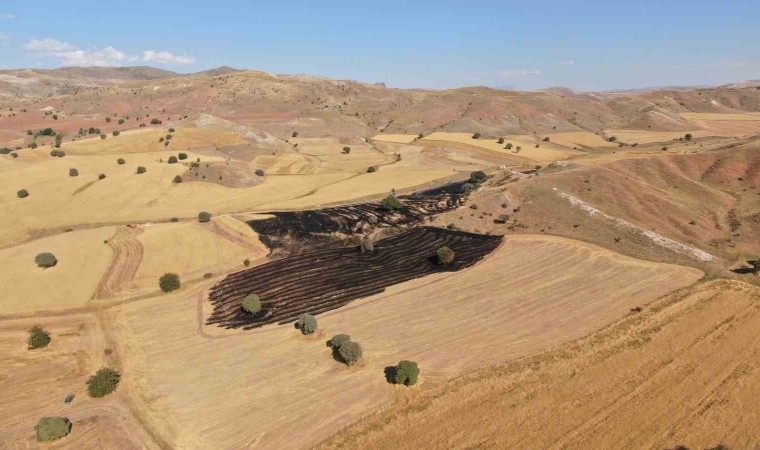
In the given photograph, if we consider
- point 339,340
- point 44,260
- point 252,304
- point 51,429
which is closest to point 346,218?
point 252,304

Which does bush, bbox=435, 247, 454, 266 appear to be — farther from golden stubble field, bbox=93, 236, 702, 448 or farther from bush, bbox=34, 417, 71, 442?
bush, bbox=34, 417, 71, 442

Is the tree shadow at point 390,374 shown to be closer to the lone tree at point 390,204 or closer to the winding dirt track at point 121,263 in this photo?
the winding dirt track at point 121,263

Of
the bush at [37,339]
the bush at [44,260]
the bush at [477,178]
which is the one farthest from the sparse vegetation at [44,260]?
the bush at [477,178]

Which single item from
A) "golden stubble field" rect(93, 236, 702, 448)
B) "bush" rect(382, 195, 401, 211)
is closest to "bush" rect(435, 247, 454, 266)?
"golden stubble field" rect(93, 236, 702, 448)

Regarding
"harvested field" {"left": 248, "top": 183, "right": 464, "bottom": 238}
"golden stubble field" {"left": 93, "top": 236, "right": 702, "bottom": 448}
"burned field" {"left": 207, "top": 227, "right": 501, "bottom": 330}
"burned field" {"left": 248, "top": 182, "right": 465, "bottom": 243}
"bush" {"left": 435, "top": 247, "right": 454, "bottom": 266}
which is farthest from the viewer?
"harvested field" {"left": 248, "top": 183, "right": 464, "bottom": 238}

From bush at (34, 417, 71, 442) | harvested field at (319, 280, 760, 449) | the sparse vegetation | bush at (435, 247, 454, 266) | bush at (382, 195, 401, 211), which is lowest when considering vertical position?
bush at (34, 417, 71, 442)
